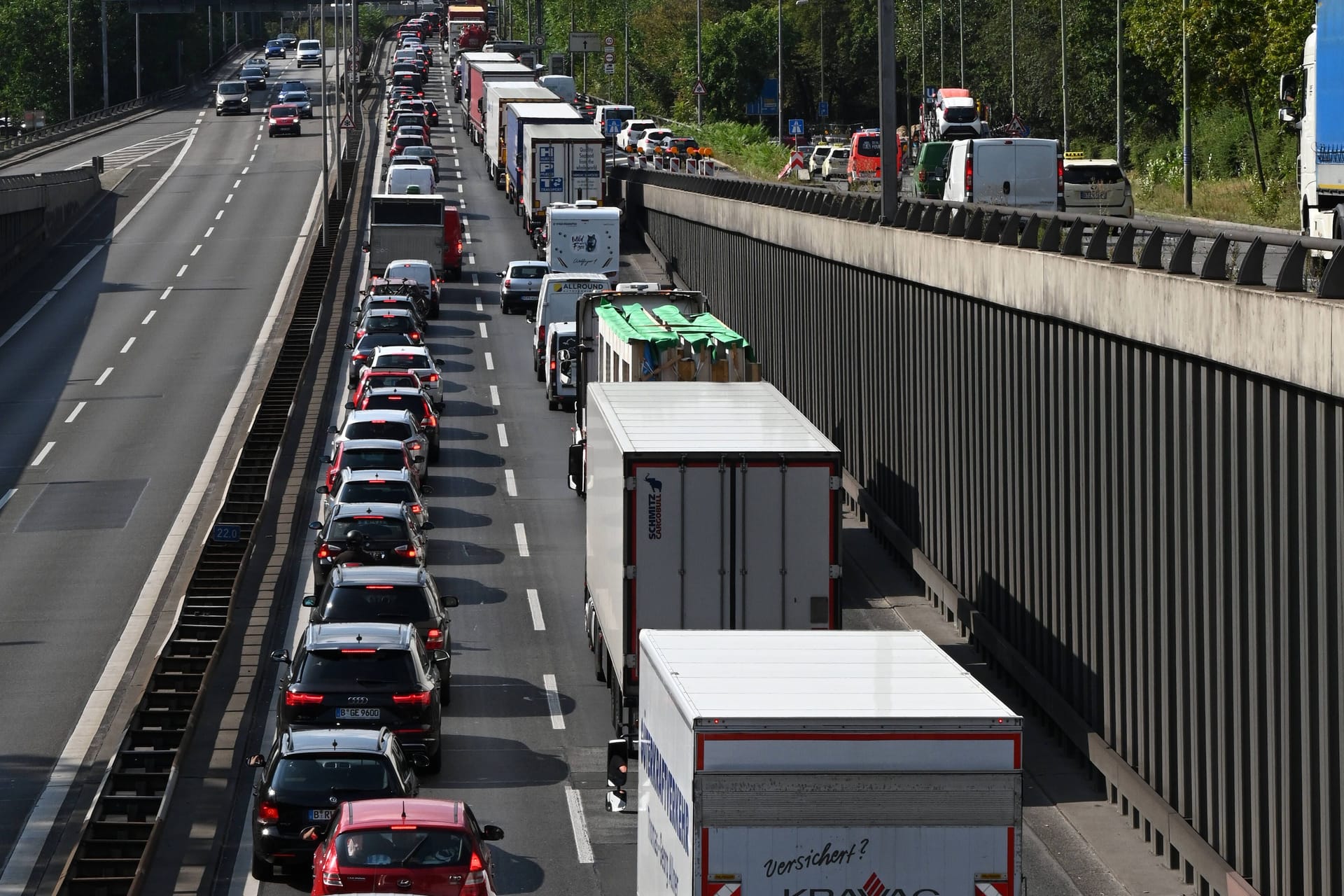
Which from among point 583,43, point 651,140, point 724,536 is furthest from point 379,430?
point 583,43

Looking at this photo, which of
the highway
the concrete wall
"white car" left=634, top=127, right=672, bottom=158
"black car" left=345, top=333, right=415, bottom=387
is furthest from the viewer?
"white car" left=634, top=127, right=672, bottom=158

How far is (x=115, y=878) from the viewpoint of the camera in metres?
16.8

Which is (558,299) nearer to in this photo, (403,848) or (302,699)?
(302,699)

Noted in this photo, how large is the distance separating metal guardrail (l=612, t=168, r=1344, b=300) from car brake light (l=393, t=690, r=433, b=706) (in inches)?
334

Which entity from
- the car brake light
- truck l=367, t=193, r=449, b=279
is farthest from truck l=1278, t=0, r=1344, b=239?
truck l=367, t=193, r=449, b=279

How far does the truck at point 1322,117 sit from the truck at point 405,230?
117 feet

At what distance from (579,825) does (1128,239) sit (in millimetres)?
8181

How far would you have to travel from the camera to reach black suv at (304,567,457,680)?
933 inches

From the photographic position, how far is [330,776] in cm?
1739

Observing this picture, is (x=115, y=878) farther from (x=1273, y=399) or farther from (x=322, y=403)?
(x=322, y=403)

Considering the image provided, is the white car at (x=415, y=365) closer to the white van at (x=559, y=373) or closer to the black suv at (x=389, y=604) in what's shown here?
the white van at (x=559, y=373)

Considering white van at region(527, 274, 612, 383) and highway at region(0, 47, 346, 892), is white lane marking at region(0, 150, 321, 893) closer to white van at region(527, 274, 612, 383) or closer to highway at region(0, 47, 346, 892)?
highway at region(0, 47, 346, 892)

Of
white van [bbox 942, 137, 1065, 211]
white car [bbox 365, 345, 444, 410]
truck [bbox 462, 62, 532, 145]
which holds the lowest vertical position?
white car [bbox 365, 345, 444, 410]

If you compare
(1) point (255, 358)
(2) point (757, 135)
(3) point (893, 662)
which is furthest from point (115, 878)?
(2) point (757, 135)
